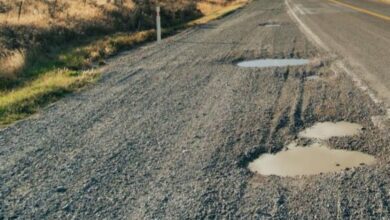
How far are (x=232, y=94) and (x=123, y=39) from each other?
8185 mm

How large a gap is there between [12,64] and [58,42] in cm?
406

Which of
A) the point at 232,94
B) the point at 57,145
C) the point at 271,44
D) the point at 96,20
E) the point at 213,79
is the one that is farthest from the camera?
the point at 96,20

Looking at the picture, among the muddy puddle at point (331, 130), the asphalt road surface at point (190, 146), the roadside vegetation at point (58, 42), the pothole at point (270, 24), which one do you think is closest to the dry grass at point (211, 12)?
the roadside vegetation at point (58, 42)

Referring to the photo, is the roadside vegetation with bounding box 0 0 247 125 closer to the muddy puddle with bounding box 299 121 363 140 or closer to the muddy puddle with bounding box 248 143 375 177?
the muddy puddle with bounding box 248 143 375 177

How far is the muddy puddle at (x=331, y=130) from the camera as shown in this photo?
18.7 ft

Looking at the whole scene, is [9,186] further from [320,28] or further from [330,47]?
[320,28]

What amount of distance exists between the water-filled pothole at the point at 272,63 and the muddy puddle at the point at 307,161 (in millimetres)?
4872

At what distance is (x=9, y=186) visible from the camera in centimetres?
458

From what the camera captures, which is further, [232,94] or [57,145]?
[232,94]

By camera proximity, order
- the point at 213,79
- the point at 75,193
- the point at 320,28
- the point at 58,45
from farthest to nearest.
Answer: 1. the point at 320,28
2. the point at 58,45
3. the point at 213,79
4. the point at 75,193

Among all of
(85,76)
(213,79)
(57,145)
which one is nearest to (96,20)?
(85,76)

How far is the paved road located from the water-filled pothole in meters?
0.89

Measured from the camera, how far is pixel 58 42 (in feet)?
48.5

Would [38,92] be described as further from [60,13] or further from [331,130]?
[60,13]
